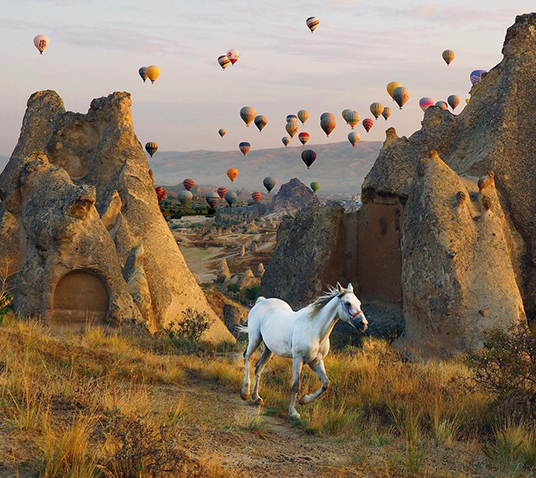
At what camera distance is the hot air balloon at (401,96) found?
69.1m

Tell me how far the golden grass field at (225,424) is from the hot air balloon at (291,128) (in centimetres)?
9142

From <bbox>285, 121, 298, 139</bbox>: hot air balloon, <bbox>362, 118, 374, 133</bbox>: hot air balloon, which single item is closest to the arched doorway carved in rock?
<bbox>362, 118, 374, 133</bbox>: hot air balloon

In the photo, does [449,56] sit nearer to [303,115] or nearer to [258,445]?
[303,115]

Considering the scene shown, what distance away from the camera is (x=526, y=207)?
17.3m

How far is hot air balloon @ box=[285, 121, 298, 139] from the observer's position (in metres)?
101

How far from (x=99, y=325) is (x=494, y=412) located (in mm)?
9649

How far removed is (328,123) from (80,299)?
65.7 meters

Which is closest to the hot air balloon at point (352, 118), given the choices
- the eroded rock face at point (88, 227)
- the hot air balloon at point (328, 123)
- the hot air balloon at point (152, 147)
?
the hot air balloon at point (328, 123)

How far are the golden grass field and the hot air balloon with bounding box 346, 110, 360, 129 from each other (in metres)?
73.5

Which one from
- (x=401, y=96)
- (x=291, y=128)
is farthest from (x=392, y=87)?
(x=291, y=128)

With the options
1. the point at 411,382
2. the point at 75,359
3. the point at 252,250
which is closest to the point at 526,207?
the point at 411,382

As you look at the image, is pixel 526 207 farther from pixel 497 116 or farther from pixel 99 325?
pixel 99 325

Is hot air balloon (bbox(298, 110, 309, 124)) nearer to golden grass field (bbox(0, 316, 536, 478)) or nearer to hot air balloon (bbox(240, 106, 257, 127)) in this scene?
hot air balloon (bbox(240, 106, 257, 127))

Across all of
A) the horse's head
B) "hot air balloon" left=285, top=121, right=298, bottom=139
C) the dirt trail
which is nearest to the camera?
the dirt trail
